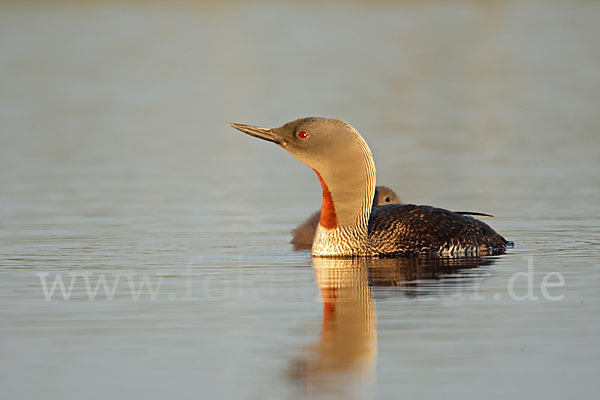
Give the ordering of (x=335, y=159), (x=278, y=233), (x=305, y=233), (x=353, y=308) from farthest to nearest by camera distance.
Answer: (x=278, y=233)
(x=305, y=233)
(x=335, y=159)
(x=353, y=308)

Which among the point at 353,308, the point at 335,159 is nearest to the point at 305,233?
the point at 335,159

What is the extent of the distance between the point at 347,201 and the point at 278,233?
1.44m

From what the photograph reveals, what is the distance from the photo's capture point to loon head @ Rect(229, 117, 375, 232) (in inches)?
327

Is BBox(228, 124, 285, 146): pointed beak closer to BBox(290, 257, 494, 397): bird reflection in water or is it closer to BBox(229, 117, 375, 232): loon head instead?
BBox(229, 117, 375, 232): loon head

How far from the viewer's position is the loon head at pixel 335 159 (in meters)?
8.30

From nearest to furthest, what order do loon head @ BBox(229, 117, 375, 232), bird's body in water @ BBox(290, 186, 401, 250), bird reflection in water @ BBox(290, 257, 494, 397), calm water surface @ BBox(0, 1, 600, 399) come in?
bird reflection in water @ BBox(290, 257, 494, 397)
calm water surface @ BBox(0, 1, 600, 399)
loon head @ BBox(229, 117, 375, 232)
bird's body in water @ BBox(290, 186, 401, 250)

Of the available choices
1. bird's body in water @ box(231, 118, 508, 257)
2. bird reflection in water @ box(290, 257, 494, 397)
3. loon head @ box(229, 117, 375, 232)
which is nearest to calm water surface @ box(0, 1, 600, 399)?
bird reflection in water @ box(290, 257, 494, 397)

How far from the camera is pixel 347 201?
8.37 m

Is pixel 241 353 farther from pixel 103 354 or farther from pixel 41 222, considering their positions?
pixel 41 222

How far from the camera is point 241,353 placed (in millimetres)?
5430

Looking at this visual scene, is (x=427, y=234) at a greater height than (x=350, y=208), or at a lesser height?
lesser

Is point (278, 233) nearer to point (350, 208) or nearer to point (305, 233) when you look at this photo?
point (305, 233)

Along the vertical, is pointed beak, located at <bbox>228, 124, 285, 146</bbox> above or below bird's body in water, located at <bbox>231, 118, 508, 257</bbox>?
above

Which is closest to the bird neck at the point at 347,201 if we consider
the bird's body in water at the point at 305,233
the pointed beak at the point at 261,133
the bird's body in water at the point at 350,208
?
the bird's body in water at the point at 350,208
